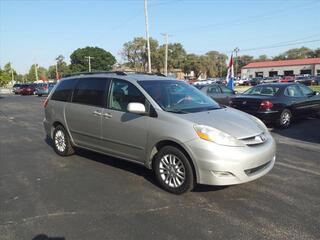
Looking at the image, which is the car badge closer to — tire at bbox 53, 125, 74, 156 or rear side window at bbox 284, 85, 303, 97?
tire at bbox 53, 125, 74, 156

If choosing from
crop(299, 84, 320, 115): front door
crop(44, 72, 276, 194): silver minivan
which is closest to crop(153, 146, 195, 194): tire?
crop(44, 72, 276, 194): silver minivan

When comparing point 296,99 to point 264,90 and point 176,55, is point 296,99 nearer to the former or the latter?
point 264,90

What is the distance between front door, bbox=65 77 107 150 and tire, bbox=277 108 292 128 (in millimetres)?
6378

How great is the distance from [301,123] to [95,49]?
115 meters

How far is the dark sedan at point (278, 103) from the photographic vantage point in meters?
10.8

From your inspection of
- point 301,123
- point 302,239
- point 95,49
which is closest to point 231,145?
point 302,239

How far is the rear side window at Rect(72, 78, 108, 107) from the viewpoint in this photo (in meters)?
6.47

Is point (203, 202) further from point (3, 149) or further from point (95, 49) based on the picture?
point (95, 49)

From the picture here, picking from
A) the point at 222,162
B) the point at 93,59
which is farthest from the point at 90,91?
the point at 93,59

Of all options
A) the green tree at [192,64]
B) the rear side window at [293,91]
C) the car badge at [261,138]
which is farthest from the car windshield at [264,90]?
the green tree at [192,64]

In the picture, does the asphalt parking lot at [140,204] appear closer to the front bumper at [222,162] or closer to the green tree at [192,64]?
the front bumper at [222,162]

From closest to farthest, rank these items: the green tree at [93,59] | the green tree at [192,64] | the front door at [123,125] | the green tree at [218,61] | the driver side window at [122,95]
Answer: the front door at [123,125] → the driver side window at [122,95] → the green tree at [192,64] → the green tree at [93,59] → the green tree at [218,61]

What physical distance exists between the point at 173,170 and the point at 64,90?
3486 mm

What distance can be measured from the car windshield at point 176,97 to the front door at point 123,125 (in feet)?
0.79
